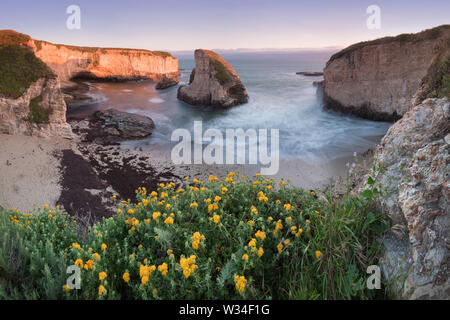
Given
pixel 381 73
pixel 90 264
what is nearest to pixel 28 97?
pixel 90 264

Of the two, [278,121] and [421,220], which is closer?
[421,220]

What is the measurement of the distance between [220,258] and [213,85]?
27.5m

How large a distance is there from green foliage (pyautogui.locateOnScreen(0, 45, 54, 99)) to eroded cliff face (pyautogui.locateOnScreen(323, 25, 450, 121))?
2182cm

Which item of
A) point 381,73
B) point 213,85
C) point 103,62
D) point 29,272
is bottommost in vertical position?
point 29,272

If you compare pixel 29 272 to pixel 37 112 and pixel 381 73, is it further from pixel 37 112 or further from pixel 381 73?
pixel 381 73

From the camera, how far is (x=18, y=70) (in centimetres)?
1423

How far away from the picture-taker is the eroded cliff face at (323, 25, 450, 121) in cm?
1820

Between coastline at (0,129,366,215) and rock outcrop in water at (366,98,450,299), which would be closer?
rock outcrop in water at (366,98,450,299)

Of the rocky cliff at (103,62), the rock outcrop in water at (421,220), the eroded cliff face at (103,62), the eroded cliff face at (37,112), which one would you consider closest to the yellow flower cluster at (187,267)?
the rock outcrop in water at (421,220)

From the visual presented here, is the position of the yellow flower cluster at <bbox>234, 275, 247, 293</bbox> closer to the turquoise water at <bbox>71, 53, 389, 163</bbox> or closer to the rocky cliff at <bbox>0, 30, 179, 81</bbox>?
the turquoise water at <bbox>71, 53, 389, 163</bbox>

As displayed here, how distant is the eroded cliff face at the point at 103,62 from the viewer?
36938mm

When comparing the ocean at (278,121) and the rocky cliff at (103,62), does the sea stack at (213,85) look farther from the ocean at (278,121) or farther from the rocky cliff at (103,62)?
the rocky cliff at (103,62)

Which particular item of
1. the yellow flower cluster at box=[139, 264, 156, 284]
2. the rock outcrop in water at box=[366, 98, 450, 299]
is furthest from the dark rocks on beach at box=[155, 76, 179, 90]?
the yellow flower cluster at box=[139, 264, 156, 284]

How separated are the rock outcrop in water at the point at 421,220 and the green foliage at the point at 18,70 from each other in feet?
56.0
